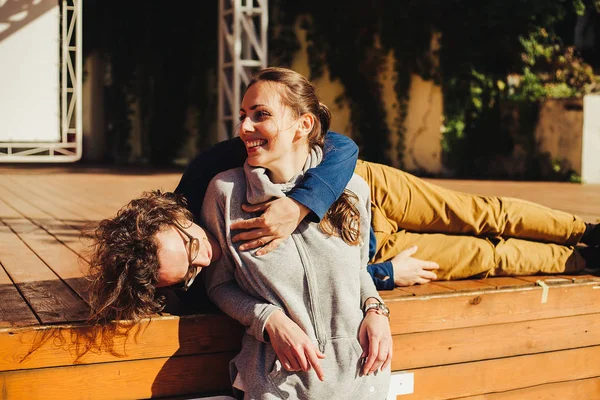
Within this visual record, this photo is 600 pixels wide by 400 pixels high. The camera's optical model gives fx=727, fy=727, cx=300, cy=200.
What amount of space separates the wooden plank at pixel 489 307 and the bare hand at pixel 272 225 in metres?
0.54

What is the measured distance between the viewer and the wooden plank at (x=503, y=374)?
2.56 metres

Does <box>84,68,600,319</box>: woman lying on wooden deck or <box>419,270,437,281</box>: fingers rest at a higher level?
<box>84,68,600,319</box>: woman lying on wooden deck

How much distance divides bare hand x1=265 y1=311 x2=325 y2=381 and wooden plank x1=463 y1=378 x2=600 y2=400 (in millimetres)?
1057

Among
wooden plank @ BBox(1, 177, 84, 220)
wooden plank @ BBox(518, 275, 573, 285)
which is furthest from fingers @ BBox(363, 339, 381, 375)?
wooden plank @ BBox(1, 177, 84, 220)

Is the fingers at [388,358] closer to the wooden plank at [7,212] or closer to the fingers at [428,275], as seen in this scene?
the fingers at [428,275]

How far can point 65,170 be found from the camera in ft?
32.0

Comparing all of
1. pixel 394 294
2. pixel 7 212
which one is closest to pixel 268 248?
pixel 394 294

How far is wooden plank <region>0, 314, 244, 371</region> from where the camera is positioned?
6.21ft

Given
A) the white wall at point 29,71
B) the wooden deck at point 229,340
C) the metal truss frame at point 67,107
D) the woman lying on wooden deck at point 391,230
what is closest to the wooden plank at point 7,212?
the wooden deck at point 229,340

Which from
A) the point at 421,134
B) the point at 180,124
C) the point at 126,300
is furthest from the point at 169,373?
the point at 180,124

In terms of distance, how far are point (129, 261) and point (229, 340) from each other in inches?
18.1

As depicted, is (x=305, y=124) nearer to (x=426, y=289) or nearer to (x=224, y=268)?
(x=224, y=268)

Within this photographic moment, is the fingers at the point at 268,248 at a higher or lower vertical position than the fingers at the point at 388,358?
higher

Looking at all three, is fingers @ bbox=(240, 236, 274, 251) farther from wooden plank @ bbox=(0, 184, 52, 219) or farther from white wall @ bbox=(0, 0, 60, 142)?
wooden plank @ bbox=(0, 184, 52, 219)
